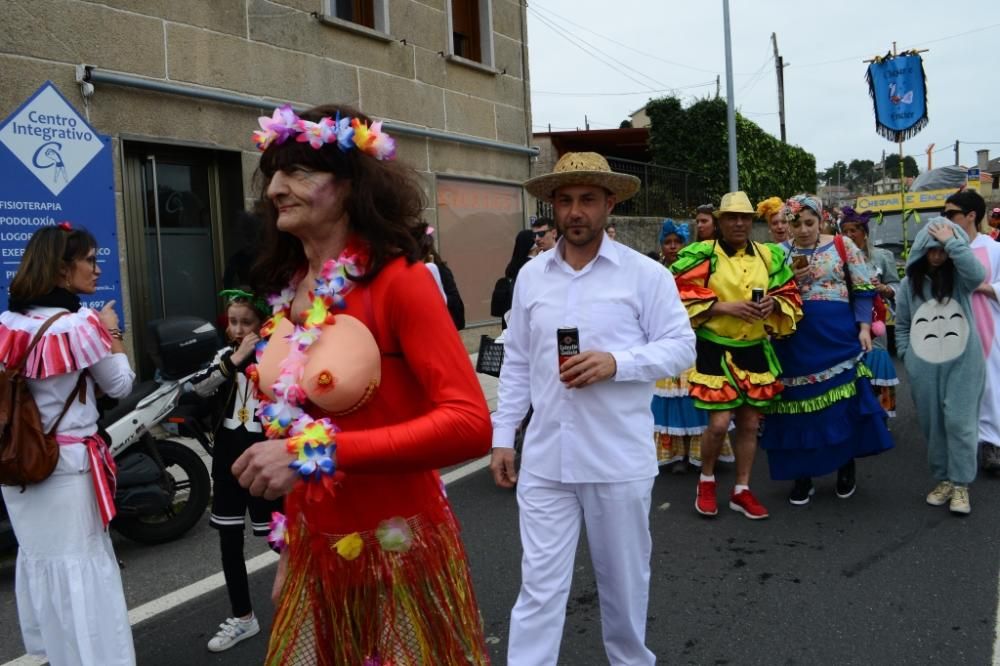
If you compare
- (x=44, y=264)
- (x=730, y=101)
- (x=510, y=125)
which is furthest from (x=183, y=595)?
(x=730, y=101)

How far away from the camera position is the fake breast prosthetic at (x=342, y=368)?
1839mm

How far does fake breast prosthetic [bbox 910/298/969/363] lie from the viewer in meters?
5.28

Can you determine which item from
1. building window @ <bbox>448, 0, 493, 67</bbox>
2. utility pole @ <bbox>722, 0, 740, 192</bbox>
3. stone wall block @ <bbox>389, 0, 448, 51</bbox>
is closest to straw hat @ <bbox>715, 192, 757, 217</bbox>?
stone wall block @ <bbox>389, 0, 448, 51</bbox>

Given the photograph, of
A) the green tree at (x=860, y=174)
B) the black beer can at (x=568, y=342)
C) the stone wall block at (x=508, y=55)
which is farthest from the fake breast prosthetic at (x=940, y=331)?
the green tree at (x=860, y=174)

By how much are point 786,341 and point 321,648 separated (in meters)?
4.16

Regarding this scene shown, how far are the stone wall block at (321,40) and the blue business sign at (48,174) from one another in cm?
356

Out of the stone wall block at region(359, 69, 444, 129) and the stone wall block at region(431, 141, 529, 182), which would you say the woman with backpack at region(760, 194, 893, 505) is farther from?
the stone wall block at region(431, 141, 529, 182)

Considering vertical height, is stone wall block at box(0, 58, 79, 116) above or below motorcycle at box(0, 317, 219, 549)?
above

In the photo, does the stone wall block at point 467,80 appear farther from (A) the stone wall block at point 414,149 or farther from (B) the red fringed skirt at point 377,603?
(B) the red fringed skirt at point 377,603

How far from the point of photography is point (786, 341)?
542 centimetres

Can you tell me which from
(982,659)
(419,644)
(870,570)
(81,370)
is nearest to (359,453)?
(419,644)

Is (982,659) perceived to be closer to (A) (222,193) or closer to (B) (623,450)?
(B) (623,450)

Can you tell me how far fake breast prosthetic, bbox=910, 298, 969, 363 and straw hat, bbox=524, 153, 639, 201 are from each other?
10.0ft

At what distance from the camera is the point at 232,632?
3611 millimetres
